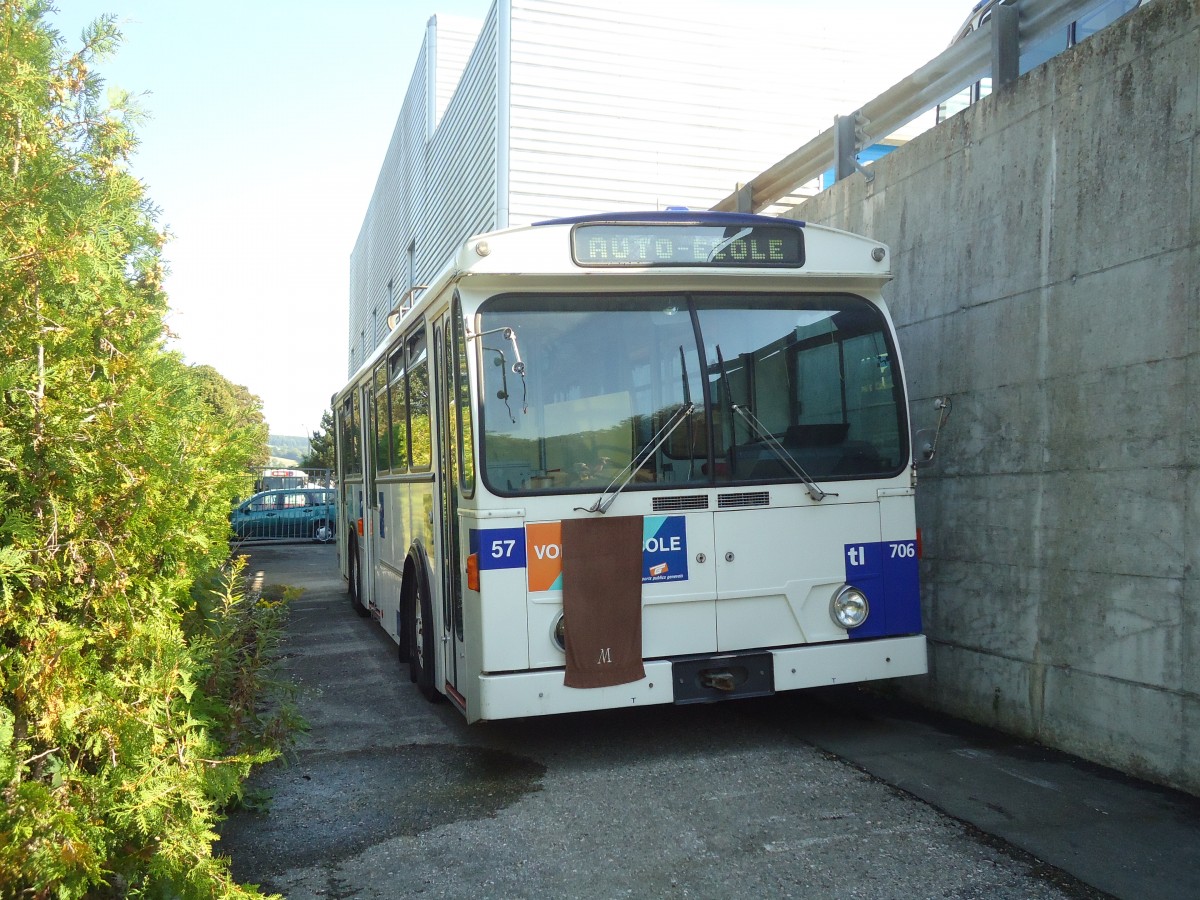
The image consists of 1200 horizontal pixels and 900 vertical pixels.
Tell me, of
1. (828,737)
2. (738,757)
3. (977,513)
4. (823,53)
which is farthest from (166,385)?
(823,53)

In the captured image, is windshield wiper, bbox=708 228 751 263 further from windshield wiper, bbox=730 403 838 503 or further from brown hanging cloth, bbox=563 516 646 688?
brown hanging cloth, bbox=563 516 646 688

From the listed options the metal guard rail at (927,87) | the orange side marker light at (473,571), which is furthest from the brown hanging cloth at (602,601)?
the metal guard rail at (927,87)

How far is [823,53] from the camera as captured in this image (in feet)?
62.7

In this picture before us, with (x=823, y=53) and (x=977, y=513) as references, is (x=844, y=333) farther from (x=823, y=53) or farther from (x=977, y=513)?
(x=823, y=53)

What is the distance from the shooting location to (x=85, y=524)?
10.3 feet

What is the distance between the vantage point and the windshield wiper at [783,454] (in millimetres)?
5867

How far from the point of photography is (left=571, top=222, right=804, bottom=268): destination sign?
5805 mm

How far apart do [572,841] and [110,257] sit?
2979mm

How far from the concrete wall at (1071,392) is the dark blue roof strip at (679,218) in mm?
1259

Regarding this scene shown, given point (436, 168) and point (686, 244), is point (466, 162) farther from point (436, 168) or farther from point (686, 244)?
point (686, 244)

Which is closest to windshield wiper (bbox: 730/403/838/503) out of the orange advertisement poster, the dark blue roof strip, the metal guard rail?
the dark blue roof strip

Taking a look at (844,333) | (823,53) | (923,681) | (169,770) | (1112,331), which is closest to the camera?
(169,770)

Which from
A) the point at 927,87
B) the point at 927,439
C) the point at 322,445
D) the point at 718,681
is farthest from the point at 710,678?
the point at 322,445

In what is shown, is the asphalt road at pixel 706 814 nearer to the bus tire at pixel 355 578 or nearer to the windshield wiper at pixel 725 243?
the windshield wiper at pixel 725 243
